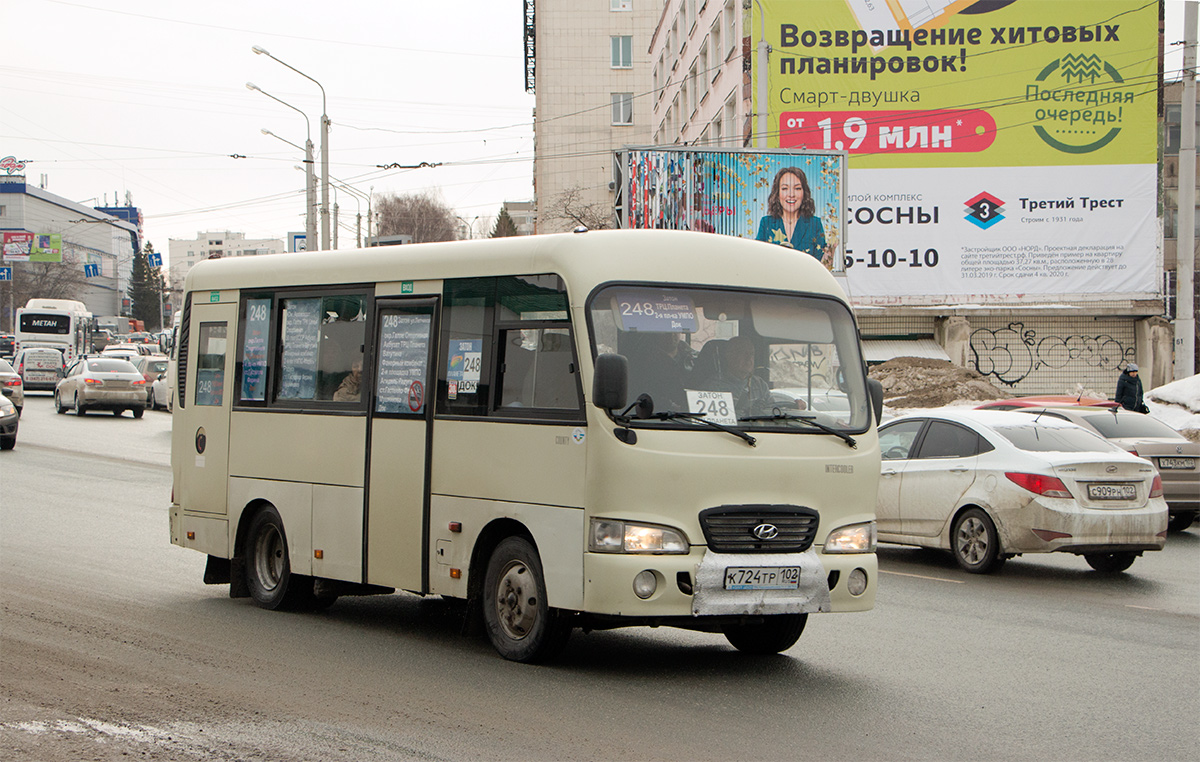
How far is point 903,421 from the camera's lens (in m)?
13.4

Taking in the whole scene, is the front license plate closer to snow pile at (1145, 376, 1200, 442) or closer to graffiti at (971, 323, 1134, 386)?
snow pile at (1145, 376, 1200, 442)

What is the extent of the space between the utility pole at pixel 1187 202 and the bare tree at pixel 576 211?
124 ft

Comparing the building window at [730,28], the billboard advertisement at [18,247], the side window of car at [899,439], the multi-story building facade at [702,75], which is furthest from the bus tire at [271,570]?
the billboard advertisement at [18,247]

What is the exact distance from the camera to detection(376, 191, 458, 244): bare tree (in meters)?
102

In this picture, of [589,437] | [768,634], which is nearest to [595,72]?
[768,634]

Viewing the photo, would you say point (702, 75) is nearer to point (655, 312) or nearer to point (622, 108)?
point (622, 108)

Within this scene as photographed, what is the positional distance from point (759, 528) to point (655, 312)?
4.36ft

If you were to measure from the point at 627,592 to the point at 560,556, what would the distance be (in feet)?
1.55

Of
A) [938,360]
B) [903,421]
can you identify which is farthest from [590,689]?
[938,360]

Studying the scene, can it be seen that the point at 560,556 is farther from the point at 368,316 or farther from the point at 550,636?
the point at 368,316

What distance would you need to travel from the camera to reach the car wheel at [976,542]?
11.9 m

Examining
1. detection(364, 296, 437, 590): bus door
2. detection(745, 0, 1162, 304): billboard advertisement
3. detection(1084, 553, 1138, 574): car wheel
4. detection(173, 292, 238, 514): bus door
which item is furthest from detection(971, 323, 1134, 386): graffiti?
detection(364, 296, 437, 590): bus door

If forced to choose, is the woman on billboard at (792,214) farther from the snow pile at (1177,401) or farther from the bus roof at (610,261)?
the bus roof at (610,261)

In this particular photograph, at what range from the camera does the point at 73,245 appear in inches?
4697
